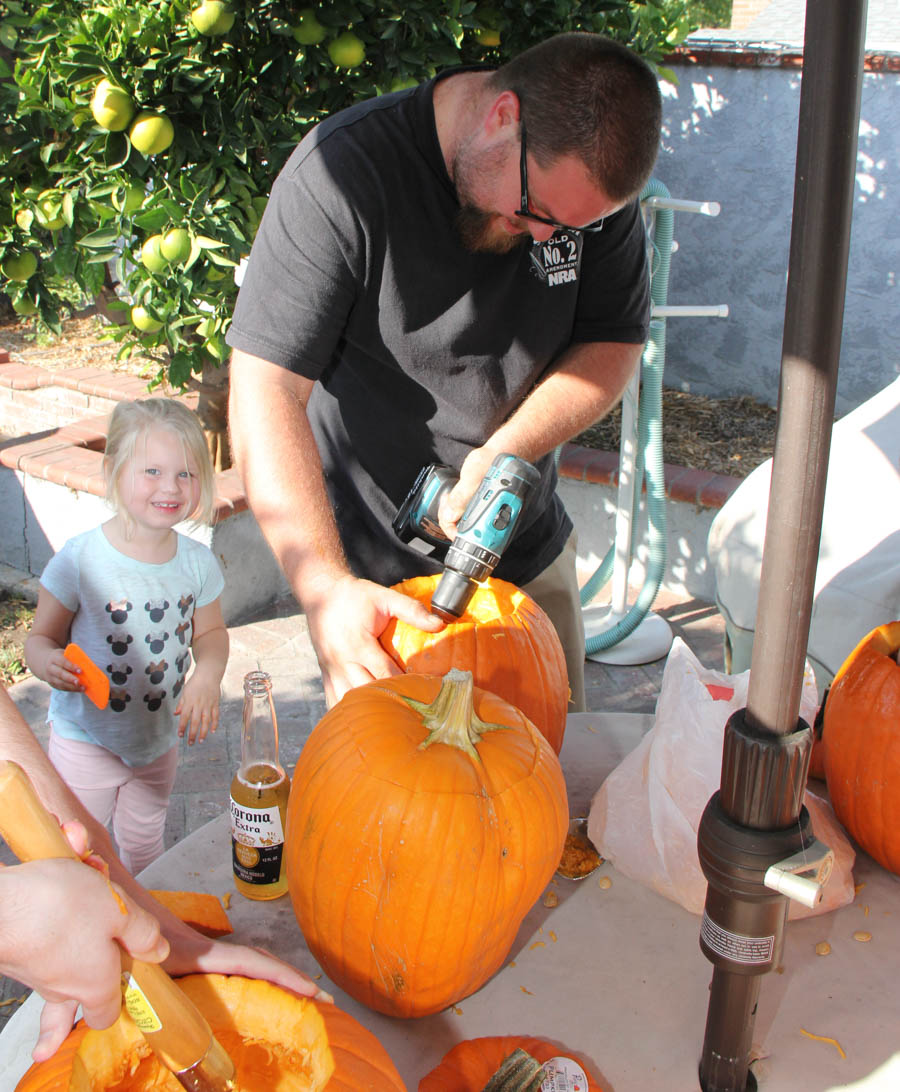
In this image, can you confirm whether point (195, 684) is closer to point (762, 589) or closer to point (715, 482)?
point (762, 589)

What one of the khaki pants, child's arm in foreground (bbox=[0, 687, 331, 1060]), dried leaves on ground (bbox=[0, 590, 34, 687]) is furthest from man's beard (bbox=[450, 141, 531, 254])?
dried leaves on ground (bbox=[0, 590, 34, 687])

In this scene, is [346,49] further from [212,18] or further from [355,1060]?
[355,1060]

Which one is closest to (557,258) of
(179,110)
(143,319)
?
(179,110)

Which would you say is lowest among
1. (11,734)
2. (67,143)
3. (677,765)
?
(677,765)

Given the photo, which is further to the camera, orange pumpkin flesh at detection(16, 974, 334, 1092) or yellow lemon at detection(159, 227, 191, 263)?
yellow lemon at detection(159, 227, 191, 263)

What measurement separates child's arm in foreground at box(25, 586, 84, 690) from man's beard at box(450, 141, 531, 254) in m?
1.38

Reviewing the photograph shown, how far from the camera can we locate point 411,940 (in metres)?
1.20

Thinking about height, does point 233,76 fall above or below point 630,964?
above

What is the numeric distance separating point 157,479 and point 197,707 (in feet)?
1.96

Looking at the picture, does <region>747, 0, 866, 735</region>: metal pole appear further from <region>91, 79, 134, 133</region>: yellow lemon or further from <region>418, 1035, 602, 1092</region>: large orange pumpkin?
<region>91, 79, 134, 133</region>: yellow lemon

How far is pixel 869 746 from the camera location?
1527 mm

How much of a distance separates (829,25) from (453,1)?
9.21 ft

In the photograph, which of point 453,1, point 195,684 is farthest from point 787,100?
point 195,684

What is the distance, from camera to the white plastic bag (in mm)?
1465
